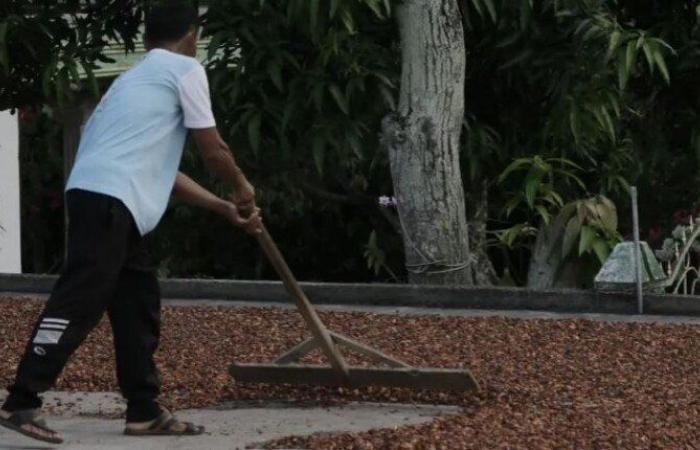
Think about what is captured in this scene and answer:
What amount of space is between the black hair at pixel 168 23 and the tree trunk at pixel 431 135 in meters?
3.79

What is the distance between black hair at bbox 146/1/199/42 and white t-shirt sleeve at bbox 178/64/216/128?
0.67 ft

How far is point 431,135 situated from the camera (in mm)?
10062

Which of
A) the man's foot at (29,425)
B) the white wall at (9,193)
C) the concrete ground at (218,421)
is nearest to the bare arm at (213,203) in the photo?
the concrete ground at (218,421)

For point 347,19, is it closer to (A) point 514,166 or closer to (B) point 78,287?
(A) point 514,166

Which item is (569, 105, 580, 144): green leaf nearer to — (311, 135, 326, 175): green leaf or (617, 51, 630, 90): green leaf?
(617, 51, 630, 90): green leaf

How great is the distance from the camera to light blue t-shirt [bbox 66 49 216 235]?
20.1ft

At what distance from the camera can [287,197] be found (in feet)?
42.7

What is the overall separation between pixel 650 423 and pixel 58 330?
6.66 feet

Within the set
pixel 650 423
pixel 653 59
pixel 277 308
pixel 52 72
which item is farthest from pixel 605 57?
pixel 650 423

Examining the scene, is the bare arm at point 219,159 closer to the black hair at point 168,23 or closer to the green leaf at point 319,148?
the black hair at point 168,23

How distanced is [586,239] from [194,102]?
15.0 feet

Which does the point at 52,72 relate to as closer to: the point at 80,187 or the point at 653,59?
the point at 653,59

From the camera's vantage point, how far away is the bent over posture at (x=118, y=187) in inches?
241

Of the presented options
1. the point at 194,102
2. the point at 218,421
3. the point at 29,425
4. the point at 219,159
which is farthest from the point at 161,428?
the point at 194,102
